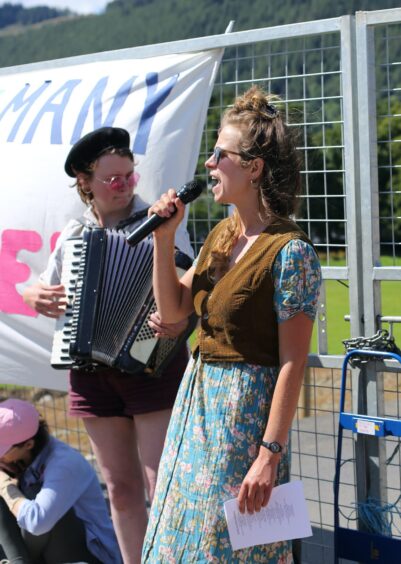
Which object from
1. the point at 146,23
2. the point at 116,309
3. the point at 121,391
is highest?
the point at 146,23

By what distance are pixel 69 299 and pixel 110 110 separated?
1.08 metres

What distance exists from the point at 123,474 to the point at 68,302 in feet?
2.49

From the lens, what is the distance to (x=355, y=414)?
369 cm

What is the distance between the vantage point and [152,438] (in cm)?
376

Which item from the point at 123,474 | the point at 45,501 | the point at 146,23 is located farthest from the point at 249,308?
the point at 146,23

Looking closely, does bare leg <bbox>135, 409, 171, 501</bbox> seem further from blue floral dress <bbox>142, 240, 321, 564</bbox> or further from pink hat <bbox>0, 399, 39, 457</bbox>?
blue floral dress <bbox>142, 240, 321, 564</bbox>

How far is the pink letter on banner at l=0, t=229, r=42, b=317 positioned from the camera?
4652 mm

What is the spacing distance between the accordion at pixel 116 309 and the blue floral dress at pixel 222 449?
2.79 feet

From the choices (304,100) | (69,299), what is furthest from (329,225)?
(69,299)

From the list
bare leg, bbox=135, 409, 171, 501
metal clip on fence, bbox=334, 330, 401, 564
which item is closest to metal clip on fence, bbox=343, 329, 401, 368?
metal clip on fence, bbox=334, 330, 401, 564

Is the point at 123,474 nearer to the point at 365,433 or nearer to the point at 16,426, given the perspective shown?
the point at 16,426

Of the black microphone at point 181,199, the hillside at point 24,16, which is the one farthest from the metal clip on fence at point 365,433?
the hillside at point 24,16

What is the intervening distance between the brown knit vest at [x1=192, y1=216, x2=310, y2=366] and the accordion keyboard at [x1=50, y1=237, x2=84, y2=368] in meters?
1.11

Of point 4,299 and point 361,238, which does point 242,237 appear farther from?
point 4,299
